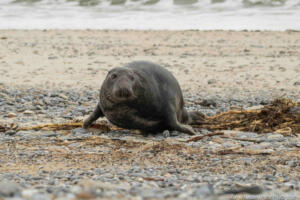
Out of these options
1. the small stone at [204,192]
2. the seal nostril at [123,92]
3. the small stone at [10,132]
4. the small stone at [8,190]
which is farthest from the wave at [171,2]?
the small stone at [8,190]

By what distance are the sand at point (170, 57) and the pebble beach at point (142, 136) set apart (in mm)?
25

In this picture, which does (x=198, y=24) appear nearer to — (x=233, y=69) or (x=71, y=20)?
(x=71, y=20)

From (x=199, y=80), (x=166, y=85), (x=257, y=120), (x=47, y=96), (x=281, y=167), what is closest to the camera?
(x=281, y=167)

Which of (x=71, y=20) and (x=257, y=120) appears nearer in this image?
(x=257, y=120)

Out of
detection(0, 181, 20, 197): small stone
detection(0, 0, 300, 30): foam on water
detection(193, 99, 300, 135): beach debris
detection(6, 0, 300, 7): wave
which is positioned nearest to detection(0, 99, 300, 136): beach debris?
detection(193, 99, 300, 135): beach debris

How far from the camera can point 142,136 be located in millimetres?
6016

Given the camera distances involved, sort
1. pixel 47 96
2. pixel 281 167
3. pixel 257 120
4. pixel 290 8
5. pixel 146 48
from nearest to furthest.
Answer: pixel 281 167 → pixel 257 120 → pixel 47 96 → pixel 146 48 → pixel 290 8

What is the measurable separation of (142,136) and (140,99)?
19.3 inches

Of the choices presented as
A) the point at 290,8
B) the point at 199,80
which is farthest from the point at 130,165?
the point at 290,8

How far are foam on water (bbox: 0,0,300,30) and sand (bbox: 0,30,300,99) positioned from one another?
2794 mm

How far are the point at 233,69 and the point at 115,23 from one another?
10761 mm

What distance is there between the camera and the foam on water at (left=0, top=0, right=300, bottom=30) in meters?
20.6

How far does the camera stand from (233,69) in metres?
11.6

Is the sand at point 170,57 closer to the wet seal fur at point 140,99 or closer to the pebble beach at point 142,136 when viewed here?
the pebble beach at point 142,136
